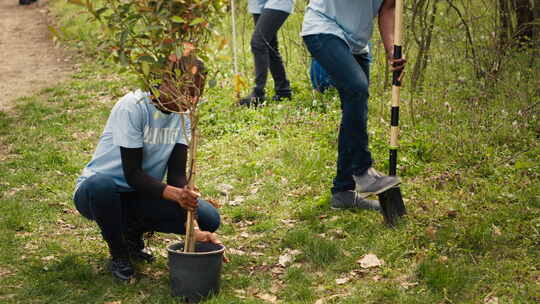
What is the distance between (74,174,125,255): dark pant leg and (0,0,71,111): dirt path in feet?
18.5

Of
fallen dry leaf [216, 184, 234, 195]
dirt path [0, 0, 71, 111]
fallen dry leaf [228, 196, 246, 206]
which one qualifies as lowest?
fallen dry leaf [228, 196, 246, 206]

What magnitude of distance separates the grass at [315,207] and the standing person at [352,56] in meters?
0.34

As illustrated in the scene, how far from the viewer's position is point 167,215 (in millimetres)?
4020

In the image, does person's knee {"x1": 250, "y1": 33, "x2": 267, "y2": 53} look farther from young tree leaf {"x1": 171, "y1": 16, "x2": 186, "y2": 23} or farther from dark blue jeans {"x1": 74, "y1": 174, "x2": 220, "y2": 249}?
young tree leaf {"x1": 171, "y1": 16, "x2": 186, "y2": 23}

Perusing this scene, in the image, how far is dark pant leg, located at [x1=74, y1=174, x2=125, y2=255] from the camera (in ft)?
12.6

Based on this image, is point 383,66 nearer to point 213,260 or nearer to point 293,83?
point 293,83

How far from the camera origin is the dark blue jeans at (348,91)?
4543 millimetres

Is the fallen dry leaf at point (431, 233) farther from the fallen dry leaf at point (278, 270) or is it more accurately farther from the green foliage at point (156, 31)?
the green foliage at point (156, 31)

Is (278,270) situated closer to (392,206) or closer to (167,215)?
(167,215)

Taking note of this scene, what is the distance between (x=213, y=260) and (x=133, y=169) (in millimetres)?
662

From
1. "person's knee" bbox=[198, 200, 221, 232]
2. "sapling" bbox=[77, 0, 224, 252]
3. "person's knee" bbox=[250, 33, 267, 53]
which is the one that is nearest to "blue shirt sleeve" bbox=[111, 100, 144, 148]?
"sapling" bbox=[77, 0, 224, 252]

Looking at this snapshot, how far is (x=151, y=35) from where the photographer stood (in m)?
3.37

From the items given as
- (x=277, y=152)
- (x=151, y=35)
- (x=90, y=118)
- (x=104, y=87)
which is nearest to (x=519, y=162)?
(x=277, y=152)

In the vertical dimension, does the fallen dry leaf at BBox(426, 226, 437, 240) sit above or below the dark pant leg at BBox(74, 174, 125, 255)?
below
